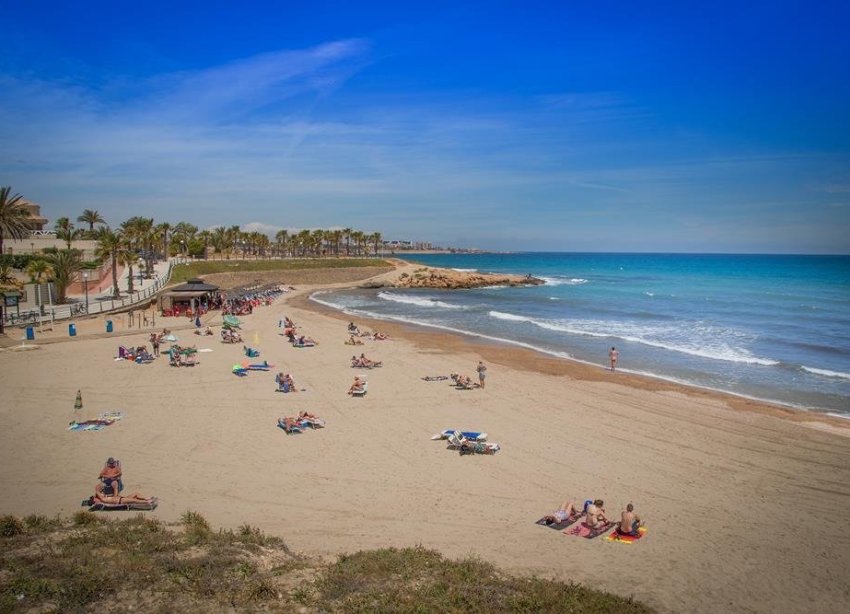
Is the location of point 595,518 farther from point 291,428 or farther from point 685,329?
point 685,329

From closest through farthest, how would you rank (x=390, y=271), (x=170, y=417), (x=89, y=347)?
(x=170, y=417) < (x=89, y=347) < (x=390, y=271)

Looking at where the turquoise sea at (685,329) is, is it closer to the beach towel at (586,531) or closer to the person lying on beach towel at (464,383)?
the person lying on beach towel at (464,383)

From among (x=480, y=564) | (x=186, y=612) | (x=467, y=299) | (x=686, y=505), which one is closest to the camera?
(x=186, y=612)

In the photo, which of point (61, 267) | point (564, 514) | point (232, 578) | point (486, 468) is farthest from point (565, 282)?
point (232, 578)

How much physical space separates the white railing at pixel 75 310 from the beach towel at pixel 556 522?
29503 mm

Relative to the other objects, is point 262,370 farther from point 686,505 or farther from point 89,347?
point 686,505

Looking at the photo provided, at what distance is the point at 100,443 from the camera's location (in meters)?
13.7

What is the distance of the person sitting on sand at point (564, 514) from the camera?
10.1m

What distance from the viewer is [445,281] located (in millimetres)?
82000

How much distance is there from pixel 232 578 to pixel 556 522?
5669 mm

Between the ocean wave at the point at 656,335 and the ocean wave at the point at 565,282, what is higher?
the ocean wave at the point at 565,282

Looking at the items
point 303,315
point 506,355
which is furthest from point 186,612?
point 303,315

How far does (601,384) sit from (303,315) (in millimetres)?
27346

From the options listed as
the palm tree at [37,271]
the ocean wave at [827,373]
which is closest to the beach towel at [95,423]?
the palm tree at [37,271]
